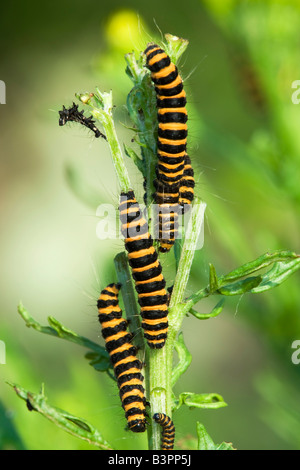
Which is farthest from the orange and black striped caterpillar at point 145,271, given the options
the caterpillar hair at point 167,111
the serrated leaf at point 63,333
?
the serrated leaf at point 63,333

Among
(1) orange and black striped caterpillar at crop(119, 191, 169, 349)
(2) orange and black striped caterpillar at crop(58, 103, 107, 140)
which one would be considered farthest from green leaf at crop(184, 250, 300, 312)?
(2) orange and black striped caterpillar at crop(58, 103, 107, 140)

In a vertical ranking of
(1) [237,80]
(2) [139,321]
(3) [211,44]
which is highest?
(3) [211,44]

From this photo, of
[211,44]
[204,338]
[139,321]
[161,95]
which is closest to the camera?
[161,95]

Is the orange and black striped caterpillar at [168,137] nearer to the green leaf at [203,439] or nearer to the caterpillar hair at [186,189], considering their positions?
the caterpillar hair at [186,189]

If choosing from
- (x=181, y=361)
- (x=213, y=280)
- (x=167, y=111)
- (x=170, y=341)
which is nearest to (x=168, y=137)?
(x=167, y=111)
